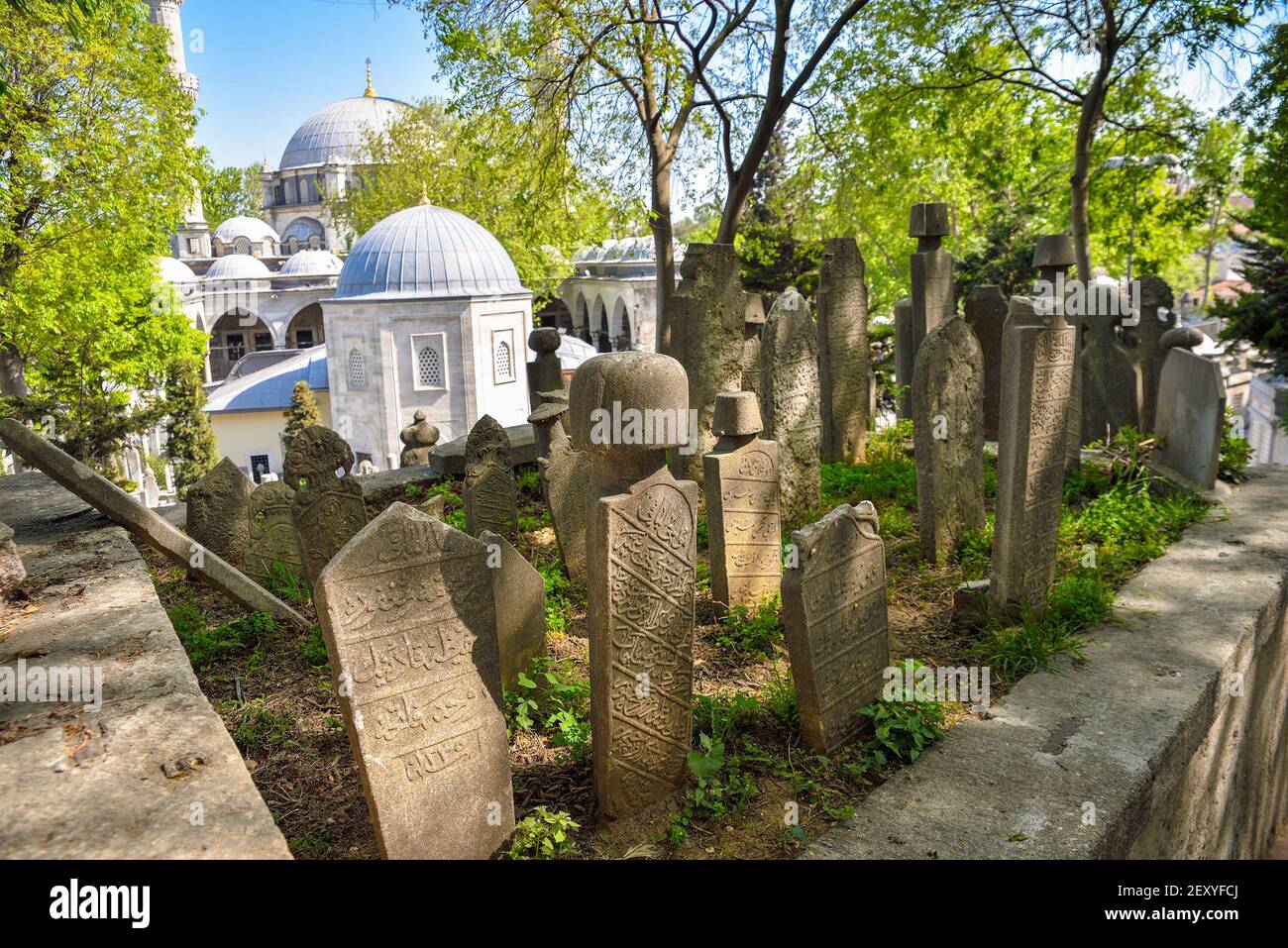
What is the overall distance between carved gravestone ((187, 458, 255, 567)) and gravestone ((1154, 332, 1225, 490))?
24.4 feet

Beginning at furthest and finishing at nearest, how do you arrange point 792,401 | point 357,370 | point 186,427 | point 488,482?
point 357,370 < point 186,427 < point 792,401 < point 488,482

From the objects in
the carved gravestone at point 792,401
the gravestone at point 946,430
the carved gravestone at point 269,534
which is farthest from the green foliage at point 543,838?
the carved gravestone at point 792,401

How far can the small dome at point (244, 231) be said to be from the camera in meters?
54.8

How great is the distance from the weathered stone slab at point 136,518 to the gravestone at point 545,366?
12.5 ft

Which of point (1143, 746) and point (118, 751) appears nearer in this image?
point (118, 751)

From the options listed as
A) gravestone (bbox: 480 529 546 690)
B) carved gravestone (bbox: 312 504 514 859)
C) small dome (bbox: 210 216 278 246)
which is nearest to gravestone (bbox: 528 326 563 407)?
gravestone (bbox: 480 529 546 690)

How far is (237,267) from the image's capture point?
159 ft

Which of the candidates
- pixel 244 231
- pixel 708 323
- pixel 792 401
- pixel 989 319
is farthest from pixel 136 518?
pixel 244 231

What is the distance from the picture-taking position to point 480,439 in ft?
21.6

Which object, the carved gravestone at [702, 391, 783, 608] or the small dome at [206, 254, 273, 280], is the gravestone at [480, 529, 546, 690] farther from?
the small dome at [206, 254, 273, 280]

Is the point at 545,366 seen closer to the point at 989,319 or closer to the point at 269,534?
the point at 269,534

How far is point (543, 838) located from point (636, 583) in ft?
3.25

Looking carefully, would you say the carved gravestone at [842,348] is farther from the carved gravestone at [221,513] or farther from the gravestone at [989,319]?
the carved gravestone at [221,513]

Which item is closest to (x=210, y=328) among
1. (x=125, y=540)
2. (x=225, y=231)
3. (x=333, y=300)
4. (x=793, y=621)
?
(x=225, y=231)
